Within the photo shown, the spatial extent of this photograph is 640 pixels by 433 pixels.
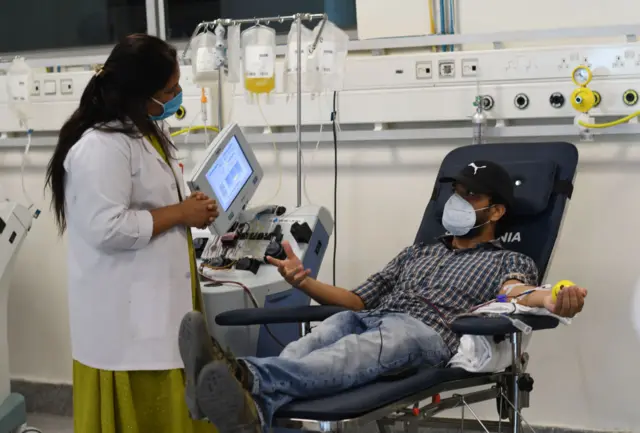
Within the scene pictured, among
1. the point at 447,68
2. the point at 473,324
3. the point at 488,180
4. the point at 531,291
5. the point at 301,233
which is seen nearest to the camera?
the point at 473,324

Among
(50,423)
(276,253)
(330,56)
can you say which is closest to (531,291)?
(276,253)

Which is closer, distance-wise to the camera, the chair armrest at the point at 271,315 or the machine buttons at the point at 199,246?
the chair armrest at the point at 271,315

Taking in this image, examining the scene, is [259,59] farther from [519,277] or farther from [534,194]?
[519,277]

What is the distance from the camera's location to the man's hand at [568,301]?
6.48ft

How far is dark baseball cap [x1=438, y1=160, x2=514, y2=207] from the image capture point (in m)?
2.47

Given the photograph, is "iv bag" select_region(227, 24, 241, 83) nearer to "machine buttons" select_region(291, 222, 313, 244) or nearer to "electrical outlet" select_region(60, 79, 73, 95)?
"machine buttons" select_region(291, 222, 313, 244)

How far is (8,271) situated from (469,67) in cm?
180

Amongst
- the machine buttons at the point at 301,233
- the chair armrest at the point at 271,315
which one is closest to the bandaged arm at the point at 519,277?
the chair armrest at the point at 271,315

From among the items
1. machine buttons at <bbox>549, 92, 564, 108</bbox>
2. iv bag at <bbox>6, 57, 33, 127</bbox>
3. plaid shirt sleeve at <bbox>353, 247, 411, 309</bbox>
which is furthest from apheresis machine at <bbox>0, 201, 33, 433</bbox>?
machine buttons at <bbox>549, 92, 564, 108</bbox>

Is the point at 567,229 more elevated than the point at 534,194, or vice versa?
the point at 534,194

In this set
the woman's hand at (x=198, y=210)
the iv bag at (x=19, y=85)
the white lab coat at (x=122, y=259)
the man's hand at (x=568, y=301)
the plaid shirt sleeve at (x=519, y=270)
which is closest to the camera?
the man's hand at (x=568, y=301)

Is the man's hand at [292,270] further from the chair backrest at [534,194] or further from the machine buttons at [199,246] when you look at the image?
the chair backrest at [534,194]

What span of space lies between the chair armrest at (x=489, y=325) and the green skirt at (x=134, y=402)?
0.78 m

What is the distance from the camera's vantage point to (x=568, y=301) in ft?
6.48
